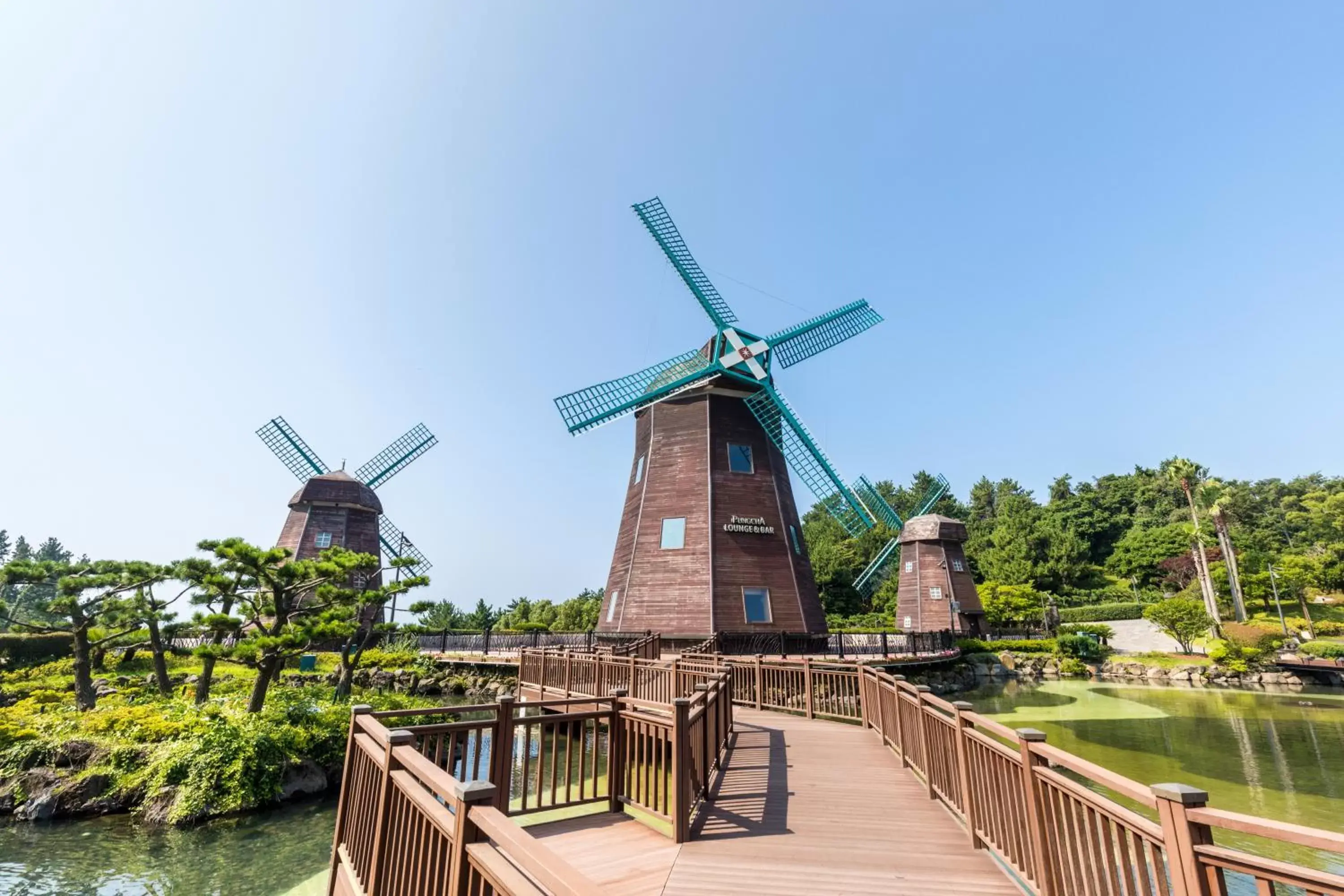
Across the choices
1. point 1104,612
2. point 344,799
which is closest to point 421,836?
point 344,799

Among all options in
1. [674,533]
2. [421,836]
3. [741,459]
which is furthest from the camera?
[741,459]

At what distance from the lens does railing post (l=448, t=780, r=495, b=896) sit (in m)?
1.96

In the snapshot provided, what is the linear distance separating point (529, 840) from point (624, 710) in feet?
12.6

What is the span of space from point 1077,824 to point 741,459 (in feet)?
54.2

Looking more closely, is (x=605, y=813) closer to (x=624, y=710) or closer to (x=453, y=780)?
(x=624, y=710)

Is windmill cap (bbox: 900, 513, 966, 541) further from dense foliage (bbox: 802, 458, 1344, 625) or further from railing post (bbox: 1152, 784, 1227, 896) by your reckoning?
railing post (bbox: 1152, 784, 1227, 896)

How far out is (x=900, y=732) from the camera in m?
6.92

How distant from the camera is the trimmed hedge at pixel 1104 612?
121 ft

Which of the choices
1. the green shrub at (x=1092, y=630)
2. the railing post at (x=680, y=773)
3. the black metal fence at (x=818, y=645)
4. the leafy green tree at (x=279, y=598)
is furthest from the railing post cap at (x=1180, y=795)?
the green shrub at (x=1092, y=630)

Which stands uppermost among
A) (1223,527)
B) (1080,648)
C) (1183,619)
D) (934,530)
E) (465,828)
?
(1223,527)

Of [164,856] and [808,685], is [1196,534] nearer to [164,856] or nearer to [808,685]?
[808,685]

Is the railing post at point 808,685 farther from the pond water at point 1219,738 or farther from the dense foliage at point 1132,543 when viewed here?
the dense foliage at point 1132,543

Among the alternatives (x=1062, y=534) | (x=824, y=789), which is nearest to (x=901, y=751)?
(x=824, y=789)

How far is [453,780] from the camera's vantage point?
2.31 meters
